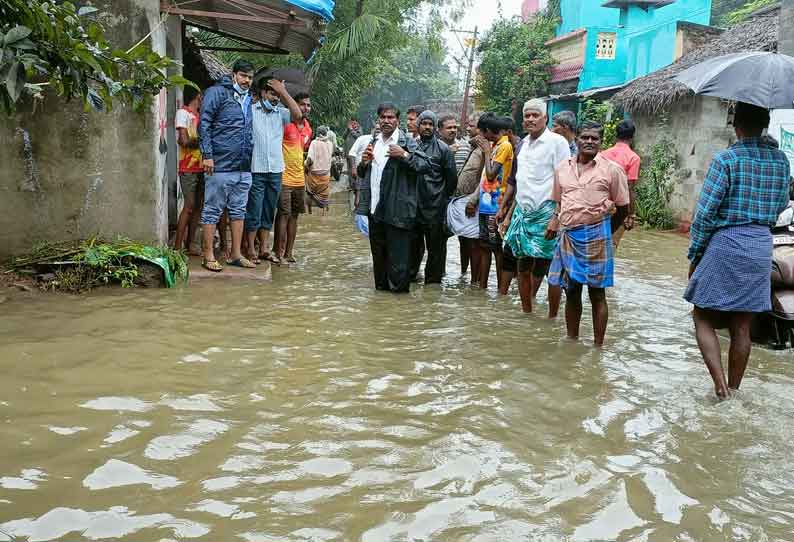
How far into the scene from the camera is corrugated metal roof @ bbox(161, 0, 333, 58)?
713cm

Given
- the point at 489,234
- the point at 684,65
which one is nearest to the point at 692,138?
the point at 684,65

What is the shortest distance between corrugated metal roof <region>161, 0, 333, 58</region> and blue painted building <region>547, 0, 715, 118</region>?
43.1ft

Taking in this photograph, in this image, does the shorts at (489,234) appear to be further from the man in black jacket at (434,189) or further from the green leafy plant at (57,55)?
the green leafy plant at (57,55)

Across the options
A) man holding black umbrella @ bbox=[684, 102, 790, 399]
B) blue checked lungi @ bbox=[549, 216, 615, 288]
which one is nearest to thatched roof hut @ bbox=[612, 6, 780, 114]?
blue checked lungi @ bbox=[549, 216, 615, 288]

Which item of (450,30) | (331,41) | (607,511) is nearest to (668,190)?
(331,41)

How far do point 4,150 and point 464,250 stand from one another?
454 centimetres

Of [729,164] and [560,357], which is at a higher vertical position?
[729,164]

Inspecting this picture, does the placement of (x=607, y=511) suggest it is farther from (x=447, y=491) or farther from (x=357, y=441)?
(x=357, y=441)

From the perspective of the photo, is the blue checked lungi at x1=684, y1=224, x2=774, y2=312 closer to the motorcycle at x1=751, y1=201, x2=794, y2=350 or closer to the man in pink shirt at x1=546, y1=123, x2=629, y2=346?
the man in pink shirt at x1=546, y1=123, x2=629, y2=346

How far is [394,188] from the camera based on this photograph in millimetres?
7090

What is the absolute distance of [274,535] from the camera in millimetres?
2656

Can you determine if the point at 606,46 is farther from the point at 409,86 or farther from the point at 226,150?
the point at 409,86

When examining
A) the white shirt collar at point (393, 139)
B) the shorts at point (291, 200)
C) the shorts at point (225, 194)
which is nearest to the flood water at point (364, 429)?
the shorts at point (225, 194)

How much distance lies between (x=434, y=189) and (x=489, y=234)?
2.26 feet
